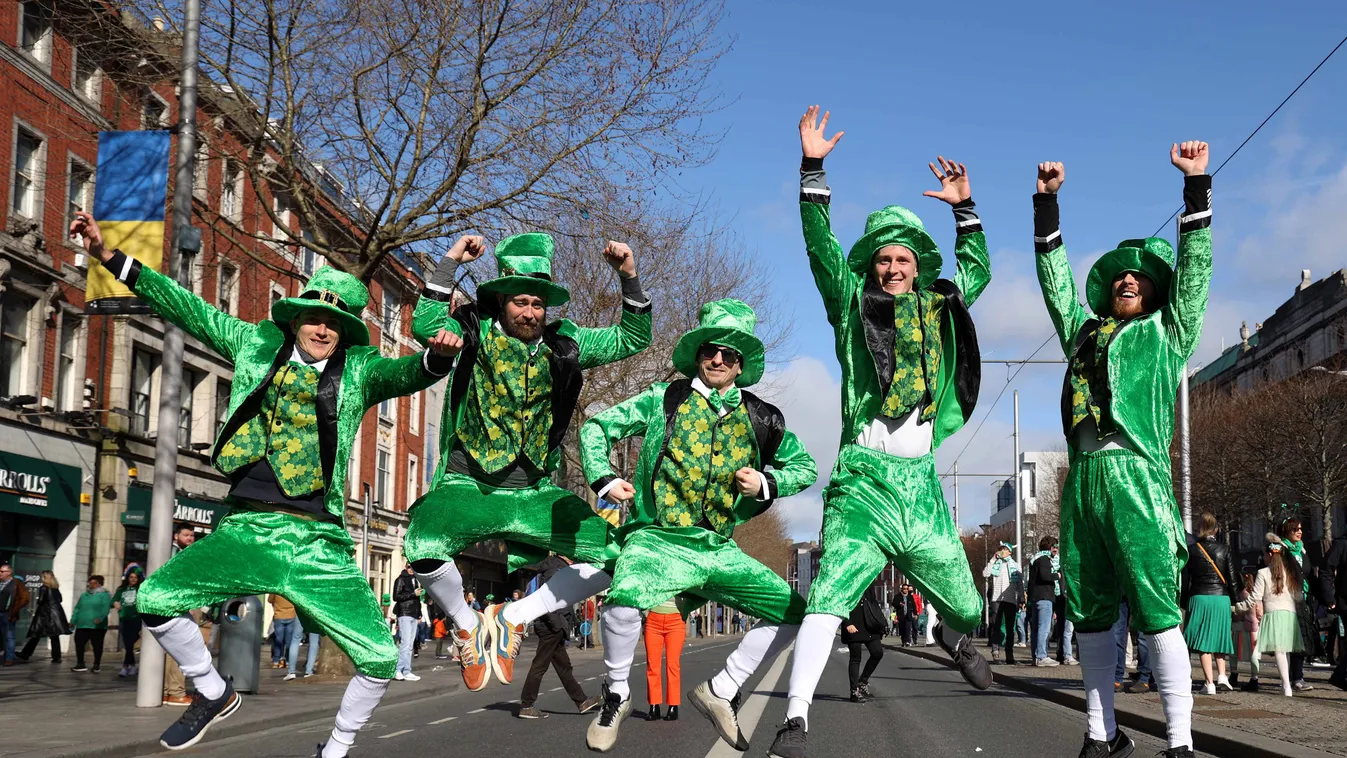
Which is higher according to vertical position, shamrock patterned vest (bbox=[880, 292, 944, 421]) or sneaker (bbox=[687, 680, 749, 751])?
shamrock patterned vest (bbox=[880, 292, 944, 421])

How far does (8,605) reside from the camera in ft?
72.9

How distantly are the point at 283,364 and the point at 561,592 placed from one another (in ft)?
6.18

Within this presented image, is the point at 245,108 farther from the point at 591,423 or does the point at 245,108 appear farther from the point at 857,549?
the point at 857,549

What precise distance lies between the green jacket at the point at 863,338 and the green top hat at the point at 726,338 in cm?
59

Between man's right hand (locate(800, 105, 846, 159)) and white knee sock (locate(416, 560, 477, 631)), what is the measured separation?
2.63 meters

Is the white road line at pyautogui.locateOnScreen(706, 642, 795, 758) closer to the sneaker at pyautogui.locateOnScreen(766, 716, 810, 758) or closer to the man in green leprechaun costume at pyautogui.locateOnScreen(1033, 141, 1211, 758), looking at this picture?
the sneaker at pyautogui.locateOnScreen(766, 716, 810, 758)

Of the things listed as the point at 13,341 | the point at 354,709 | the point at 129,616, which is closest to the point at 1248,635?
the point at 354,709

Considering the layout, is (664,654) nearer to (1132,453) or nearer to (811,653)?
(811,653)

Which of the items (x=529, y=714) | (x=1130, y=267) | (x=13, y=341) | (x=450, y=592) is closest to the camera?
(x=1130, y=267)

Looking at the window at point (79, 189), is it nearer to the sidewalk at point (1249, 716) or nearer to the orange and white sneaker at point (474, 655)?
the sidewalk at point (1249, 716)

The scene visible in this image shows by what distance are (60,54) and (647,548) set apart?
23893 mm

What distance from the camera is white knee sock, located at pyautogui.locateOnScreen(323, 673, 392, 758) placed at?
6.24m

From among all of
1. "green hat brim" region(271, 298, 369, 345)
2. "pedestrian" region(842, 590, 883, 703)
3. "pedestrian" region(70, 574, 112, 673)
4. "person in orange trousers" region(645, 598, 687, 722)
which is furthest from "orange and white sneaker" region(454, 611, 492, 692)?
"pedestrian" region(70, 574, 112, 673)

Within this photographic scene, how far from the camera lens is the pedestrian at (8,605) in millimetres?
22062
